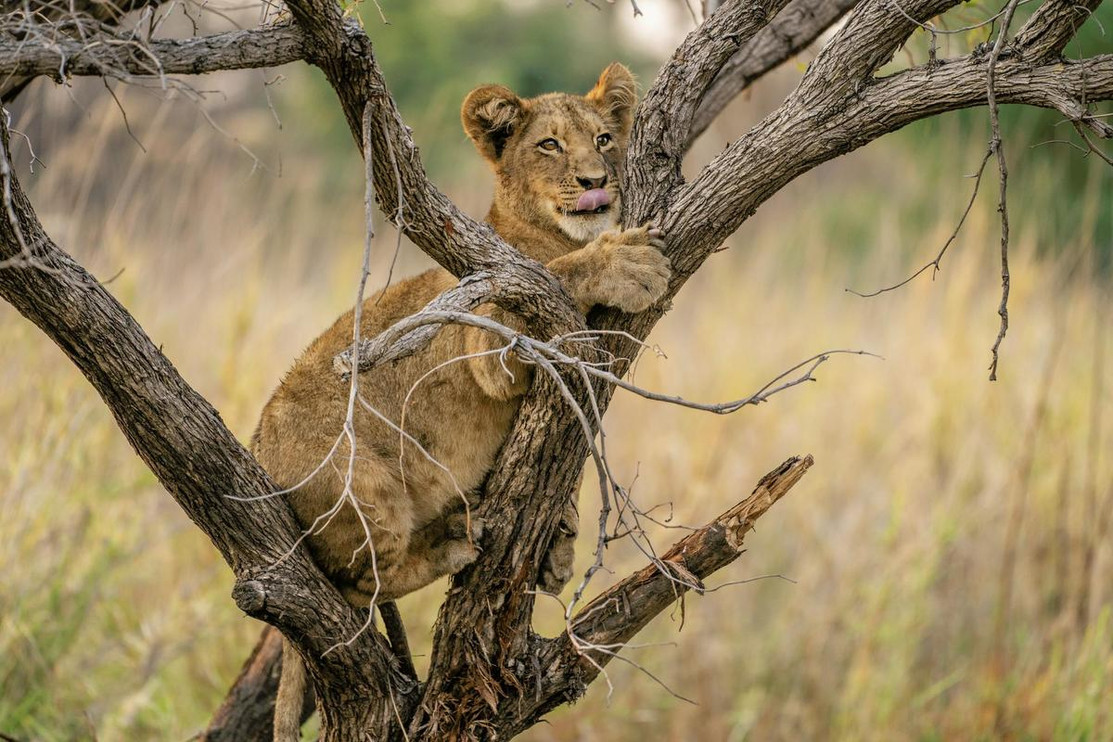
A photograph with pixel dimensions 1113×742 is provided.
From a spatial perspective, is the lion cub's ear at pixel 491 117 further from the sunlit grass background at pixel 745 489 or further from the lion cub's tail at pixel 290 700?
the lion cub's tail at pixel 290 700

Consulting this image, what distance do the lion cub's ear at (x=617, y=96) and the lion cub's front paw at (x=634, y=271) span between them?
1.10 meters

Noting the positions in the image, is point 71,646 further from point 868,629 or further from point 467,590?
point 868,629

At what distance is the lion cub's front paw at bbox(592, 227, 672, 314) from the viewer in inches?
116

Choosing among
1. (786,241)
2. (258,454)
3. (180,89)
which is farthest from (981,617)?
(180,89)

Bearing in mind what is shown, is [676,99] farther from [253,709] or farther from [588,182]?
[253,709]

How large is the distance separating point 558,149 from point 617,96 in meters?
0.38

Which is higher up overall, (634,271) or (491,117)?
(491,117)

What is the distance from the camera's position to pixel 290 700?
348 centimetres

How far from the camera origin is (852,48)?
2777 millimetres

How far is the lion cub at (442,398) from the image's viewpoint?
326 cm

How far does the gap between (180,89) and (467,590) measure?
151 centimetres

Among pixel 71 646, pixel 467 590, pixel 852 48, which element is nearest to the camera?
pixel 852 48

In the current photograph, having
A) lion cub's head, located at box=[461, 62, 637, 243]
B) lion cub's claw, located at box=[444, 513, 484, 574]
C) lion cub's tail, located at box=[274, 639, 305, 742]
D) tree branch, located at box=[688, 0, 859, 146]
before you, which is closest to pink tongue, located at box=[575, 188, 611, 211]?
lion cub's head, located at box=[461, 62, 637, 243]

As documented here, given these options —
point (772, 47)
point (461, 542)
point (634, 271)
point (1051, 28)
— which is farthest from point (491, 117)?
point (1051, 28)
